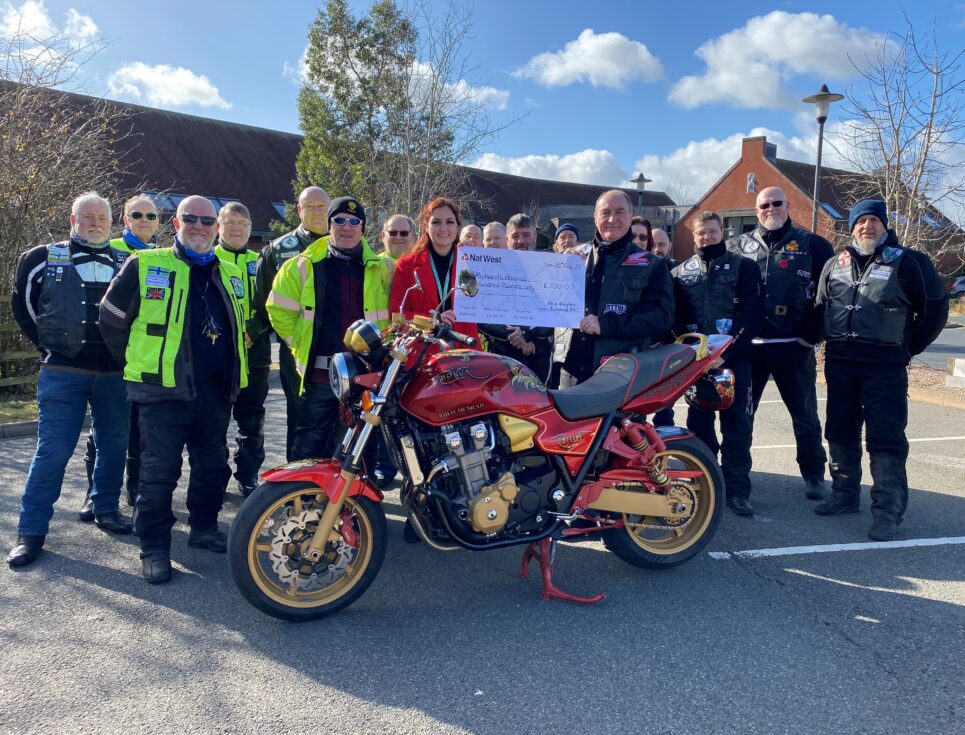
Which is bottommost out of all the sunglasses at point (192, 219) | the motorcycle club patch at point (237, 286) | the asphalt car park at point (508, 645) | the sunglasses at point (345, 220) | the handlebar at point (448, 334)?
the asphalt car park at point (508, 645)

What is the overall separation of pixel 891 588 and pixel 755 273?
207cm

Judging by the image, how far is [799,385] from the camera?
515cm

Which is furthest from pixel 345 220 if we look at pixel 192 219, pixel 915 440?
pixel 915 440

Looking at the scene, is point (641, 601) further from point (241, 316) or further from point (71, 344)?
point (71, 344)

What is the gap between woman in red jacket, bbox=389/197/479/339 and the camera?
14.0 feet

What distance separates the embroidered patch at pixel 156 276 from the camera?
365cm

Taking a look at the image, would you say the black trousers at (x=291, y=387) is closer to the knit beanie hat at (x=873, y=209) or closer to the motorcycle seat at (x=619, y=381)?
the motorcycle seat at (x=619, y=381)

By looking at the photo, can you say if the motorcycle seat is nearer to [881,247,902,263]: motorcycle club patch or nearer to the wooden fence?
[881,247,902,263]: motorcycle club patch

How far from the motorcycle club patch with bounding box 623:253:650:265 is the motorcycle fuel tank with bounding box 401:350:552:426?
4.64 ft

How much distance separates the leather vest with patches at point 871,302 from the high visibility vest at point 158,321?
12.8ft

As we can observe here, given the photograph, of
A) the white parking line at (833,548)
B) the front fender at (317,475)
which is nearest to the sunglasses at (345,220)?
the front fender at (317,475)

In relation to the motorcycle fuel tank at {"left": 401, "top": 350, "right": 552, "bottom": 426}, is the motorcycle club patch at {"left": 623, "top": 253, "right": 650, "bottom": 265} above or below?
above

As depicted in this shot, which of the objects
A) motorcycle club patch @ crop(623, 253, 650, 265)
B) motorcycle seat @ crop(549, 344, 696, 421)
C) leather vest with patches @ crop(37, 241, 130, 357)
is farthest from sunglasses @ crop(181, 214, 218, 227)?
motorcycle club patch @ crop(623, 253, 650, 265)

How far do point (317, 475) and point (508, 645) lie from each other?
1099 millimetres
